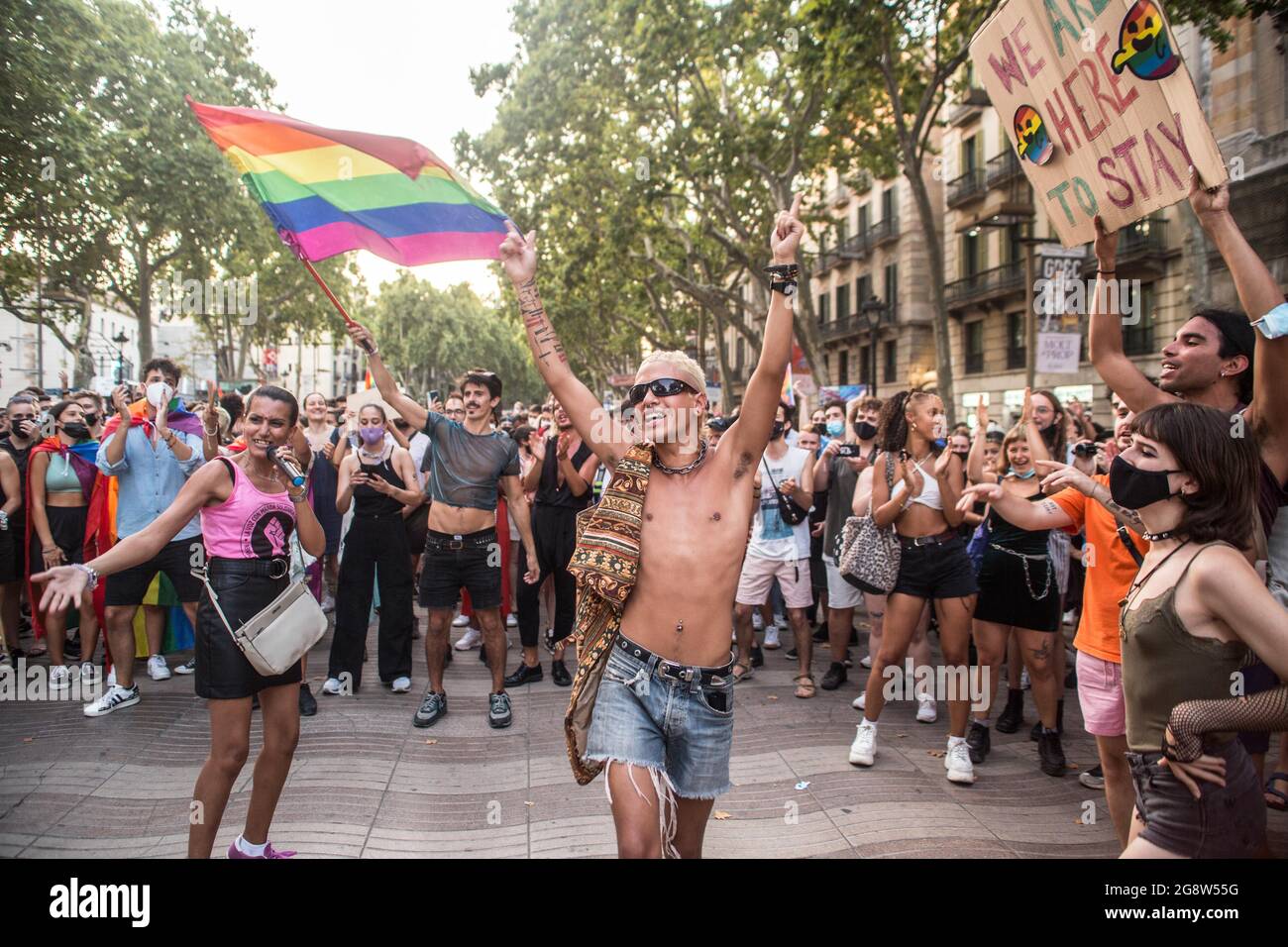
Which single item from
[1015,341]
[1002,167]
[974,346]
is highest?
[1002,167]

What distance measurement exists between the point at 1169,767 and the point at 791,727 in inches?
144

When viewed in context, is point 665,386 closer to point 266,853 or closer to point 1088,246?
point 266,853

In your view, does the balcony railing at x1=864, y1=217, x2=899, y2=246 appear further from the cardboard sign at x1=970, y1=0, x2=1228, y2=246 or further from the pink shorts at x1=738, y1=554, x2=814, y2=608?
the cardboard sign at x1=970, y1=0, x2=1228, y2=246

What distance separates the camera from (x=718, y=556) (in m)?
2.98

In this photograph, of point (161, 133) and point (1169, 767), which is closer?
point (1169, 767)

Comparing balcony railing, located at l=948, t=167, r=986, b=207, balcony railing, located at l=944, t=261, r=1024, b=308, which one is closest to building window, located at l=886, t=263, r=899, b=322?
balcony railing, located at l=944, t=261, r=1024, b=308

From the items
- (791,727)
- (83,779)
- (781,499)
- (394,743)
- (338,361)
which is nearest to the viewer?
(83,779)

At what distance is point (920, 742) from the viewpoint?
18.0 feet

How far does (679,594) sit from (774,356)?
0.91 metres

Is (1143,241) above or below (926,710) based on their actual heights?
above

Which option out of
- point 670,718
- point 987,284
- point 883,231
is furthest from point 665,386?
point 883,231
